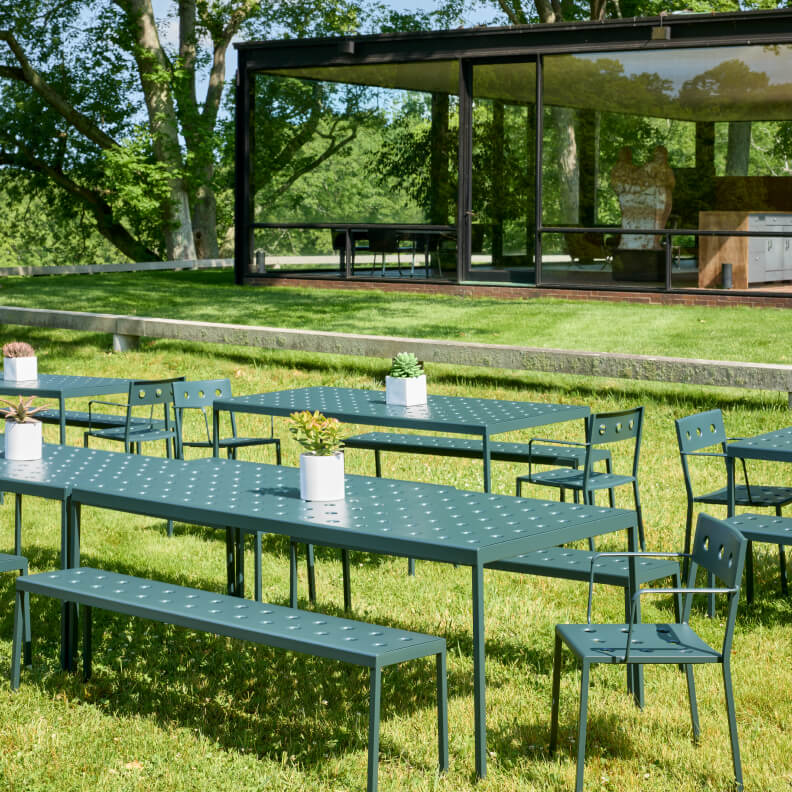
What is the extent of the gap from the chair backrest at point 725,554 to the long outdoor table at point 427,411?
1.99 metres

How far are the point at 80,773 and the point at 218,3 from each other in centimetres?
2491

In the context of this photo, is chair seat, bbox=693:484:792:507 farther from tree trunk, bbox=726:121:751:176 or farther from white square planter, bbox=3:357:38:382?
tree trunk, bbox=726:121:751:176

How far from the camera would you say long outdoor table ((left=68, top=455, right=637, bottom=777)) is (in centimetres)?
409

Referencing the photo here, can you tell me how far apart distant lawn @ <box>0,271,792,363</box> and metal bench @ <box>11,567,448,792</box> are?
819cm

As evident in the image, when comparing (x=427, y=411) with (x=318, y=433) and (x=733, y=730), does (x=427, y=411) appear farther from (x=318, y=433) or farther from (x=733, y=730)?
(x=733, y=730)

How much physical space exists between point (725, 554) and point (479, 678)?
88cm

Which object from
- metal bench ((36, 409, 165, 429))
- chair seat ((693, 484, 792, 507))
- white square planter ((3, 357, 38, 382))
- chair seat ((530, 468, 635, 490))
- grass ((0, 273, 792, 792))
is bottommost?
grass ((0, 273, 792, 792))

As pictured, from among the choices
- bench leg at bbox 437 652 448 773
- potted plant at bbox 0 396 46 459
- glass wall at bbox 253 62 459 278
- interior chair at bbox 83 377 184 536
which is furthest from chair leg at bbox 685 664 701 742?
glass wall at bbox 253 62 459 278

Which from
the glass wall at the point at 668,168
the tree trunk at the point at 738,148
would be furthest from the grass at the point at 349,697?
the tree trunk at the point at 738,148

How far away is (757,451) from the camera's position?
584 centimetres

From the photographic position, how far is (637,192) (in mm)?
16891

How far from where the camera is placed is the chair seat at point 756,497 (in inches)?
257

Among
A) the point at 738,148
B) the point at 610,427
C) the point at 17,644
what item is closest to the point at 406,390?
the point at 610,427

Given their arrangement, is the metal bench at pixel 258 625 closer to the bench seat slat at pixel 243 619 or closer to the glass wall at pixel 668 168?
the bench seat slat at pixel 243 619
